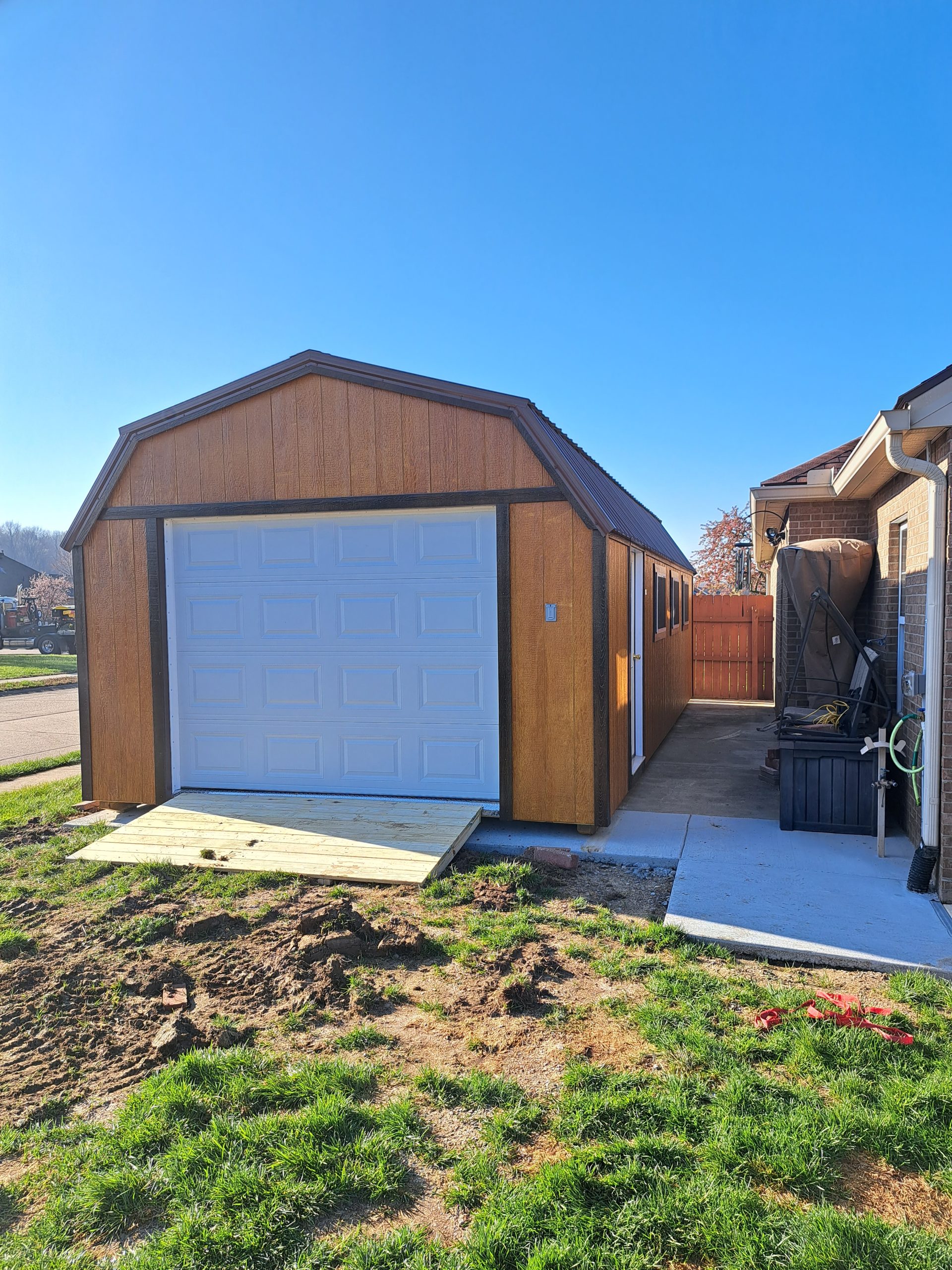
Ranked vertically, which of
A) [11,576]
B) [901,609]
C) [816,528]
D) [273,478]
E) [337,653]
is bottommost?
[337,653]

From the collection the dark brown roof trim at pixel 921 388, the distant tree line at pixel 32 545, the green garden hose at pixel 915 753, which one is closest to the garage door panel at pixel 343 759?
the green garden hose at pixel 915 753

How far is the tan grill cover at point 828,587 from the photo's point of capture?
23.4 feet

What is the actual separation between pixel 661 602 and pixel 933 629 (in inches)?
212

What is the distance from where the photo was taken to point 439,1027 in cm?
322

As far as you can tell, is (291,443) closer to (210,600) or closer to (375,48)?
(210,600)

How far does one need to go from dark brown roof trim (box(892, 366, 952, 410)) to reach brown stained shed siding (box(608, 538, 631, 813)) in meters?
2.13

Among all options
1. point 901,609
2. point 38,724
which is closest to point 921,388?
point 901,609

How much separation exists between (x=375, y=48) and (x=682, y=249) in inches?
204

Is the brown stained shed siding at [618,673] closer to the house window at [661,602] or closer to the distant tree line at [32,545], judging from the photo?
the house window at [661,602]

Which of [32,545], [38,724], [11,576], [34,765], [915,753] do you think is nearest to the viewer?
[915,753]

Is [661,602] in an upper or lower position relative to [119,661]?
upper

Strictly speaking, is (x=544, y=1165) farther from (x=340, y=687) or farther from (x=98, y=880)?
(x=340, y=687)

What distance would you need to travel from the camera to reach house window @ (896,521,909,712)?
589cm

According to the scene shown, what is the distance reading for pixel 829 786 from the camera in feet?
19.4
